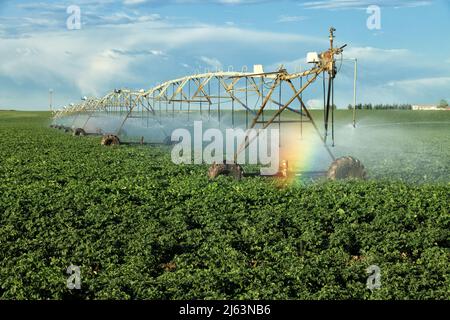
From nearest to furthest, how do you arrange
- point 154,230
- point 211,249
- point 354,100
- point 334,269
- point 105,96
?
1. point 334,269
2. point 211,249
3. point 154,230
4. point 354,100
5. point 105,96

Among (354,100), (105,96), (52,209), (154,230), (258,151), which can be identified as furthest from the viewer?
(105,96)

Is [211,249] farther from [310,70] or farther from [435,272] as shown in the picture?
[310,70]

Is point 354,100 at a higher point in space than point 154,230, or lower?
higher

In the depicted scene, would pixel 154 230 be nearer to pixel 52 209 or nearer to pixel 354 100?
pixel 52 209
